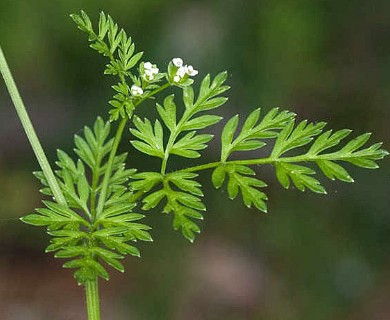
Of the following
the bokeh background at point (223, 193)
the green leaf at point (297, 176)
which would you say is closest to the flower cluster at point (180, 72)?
the green leaf at point (297, 176)

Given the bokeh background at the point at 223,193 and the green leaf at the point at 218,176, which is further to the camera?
the bokeh background at the point at 223,193

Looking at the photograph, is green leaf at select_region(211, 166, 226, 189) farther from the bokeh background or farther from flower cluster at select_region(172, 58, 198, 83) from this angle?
the bokeh background

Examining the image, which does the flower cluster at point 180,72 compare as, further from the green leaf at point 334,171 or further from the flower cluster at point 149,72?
the green leaf at point 334,171

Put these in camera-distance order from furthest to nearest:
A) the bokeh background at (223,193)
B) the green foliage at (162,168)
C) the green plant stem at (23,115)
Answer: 1. the bokeh background at (223,193)
2. the green foliage at (162,168)
3. the green plant stem at (23,115)

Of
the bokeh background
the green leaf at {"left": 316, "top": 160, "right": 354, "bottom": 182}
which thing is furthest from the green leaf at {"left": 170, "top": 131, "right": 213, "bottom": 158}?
the bokeh background

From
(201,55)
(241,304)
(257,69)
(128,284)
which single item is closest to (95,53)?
(201,55)

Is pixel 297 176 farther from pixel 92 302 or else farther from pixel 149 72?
pixel 92 302

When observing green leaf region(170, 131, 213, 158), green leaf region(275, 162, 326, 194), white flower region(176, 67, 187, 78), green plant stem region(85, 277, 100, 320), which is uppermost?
white flower region(176, 67, 187, 78)

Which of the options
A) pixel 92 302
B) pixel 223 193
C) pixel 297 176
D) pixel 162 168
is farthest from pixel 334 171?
pixel 223 193
